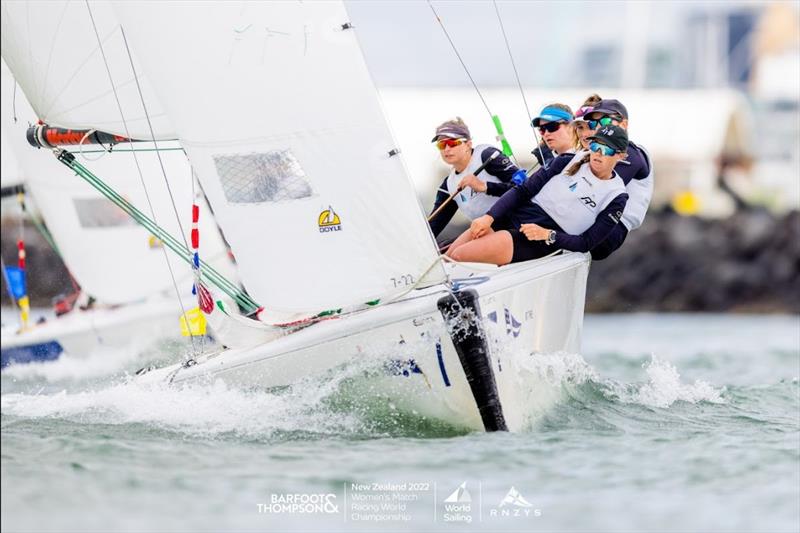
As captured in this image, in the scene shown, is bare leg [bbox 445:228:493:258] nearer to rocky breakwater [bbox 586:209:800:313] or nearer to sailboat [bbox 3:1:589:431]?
sailboat [bbox 3:1:589:431]

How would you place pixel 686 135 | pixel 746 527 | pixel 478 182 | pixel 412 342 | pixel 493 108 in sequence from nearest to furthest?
pixel 746 527 < pixel 412 342 < pixel 478 182 < pixel 493 108 < pixel 686 135

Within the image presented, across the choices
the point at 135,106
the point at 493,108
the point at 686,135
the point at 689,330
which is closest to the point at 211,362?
the point at 135,106

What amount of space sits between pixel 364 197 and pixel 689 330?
10060 mm

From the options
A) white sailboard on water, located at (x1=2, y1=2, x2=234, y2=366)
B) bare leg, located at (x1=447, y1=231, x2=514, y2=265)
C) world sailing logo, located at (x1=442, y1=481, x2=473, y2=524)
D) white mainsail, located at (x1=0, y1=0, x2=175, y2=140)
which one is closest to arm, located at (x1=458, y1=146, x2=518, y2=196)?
bare leg, located at (x1=447, y1=231, x2=514, y2=265)

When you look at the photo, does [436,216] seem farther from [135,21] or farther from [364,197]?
[135,21]

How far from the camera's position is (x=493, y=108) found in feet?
98.1

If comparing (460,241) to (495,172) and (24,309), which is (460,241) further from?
(24,309)

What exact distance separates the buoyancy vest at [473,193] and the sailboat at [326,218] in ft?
2.91

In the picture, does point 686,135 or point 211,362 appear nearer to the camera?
point 211,362

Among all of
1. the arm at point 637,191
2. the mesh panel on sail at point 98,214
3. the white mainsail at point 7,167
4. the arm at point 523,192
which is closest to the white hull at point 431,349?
the arm at point 523,192

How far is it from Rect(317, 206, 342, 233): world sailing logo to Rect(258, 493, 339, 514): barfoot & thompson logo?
4.92 feet

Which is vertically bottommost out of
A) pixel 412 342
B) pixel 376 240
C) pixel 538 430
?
pixel 538 430

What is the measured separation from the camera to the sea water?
17.5ft

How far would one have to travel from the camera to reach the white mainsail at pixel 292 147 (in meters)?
6.50
